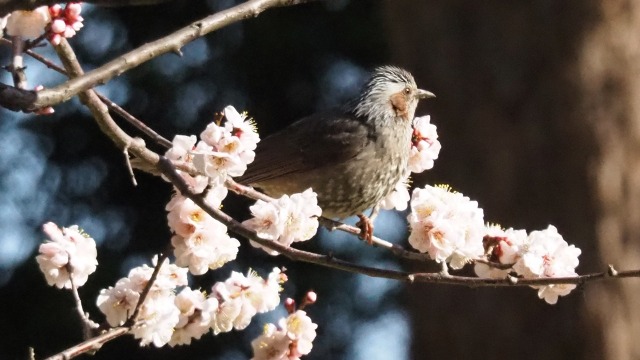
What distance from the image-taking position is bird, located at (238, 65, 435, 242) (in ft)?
13.3

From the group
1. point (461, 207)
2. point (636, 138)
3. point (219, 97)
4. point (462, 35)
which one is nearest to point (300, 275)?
point (219, 97)

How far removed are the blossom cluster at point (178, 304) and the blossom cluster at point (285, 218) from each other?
21 cm

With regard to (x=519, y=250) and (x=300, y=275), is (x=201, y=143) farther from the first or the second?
(x=300, y=275)

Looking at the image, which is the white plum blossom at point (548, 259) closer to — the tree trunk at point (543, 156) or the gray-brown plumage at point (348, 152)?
the gray-brown plumage at point (348, 152)

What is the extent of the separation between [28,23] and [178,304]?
0.78 m

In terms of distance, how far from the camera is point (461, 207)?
8.64 ft

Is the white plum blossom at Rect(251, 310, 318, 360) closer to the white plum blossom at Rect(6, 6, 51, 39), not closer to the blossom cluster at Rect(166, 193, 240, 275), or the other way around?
the blossom cluster at Rect(166, 193, 240, 275)

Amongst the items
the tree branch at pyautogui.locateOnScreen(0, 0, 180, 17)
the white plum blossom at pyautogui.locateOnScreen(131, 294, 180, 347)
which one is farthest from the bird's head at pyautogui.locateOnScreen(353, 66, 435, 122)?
the tree branch at pyautogui.locateOnScreen(0, 0, 180, 17)

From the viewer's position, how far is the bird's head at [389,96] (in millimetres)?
4469

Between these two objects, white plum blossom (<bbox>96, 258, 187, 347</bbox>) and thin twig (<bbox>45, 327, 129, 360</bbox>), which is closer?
thin twig (<bbox>45, 327, 129, 360</bbox>)

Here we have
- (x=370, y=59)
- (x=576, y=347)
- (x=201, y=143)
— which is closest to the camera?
(x=201, y=143)

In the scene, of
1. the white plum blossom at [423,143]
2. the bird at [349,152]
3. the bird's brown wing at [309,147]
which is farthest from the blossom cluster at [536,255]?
the bird's brown wing at [309,147]

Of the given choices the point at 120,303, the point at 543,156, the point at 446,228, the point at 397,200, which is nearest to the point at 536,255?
the point at 446,228

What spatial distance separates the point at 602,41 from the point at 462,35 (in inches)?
26.4
